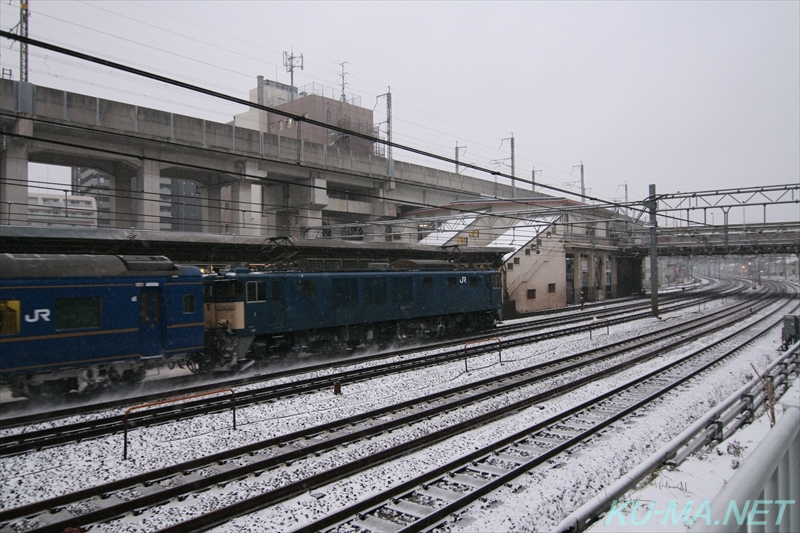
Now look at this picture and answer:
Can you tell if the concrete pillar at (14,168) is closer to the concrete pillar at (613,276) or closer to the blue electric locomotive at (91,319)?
the blue electric locomotive at (91,319)

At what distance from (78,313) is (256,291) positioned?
4.76 m

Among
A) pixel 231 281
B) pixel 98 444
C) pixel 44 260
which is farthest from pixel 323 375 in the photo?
pixel 44 260

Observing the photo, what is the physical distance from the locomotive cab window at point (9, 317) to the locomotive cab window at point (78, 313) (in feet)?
2.38

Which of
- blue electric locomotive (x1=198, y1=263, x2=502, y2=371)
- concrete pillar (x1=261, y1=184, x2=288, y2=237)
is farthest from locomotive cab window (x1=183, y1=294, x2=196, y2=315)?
concrete pillar (x1=261, y1=184, x2=288, y2=237)

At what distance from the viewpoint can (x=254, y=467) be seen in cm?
759

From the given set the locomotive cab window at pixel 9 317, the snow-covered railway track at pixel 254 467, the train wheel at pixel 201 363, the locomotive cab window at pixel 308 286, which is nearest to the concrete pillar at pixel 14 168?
the train wheel at pixel 201 363

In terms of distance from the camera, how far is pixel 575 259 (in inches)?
1583

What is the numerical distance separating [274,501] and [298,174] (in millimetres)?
27367

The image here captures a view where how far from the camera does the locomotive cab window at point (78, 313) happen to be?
11.1 metres

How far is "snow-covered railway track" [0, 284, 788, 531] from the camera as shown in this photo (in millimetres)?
6367

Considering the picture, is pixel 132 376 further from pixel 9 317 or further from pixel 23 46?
pixel 23 46

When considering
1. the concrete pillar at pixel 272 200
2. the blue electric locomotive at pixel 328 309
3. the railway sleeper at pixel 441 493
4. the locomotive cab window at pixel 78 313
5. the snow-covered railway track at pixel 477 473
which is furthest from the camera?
the concrete pillar at pixel 272 200

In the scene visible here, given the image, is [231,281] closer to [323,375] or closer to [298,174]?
[323,375]

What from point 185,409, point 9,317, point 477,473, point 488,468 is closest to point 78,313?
point 9,317
